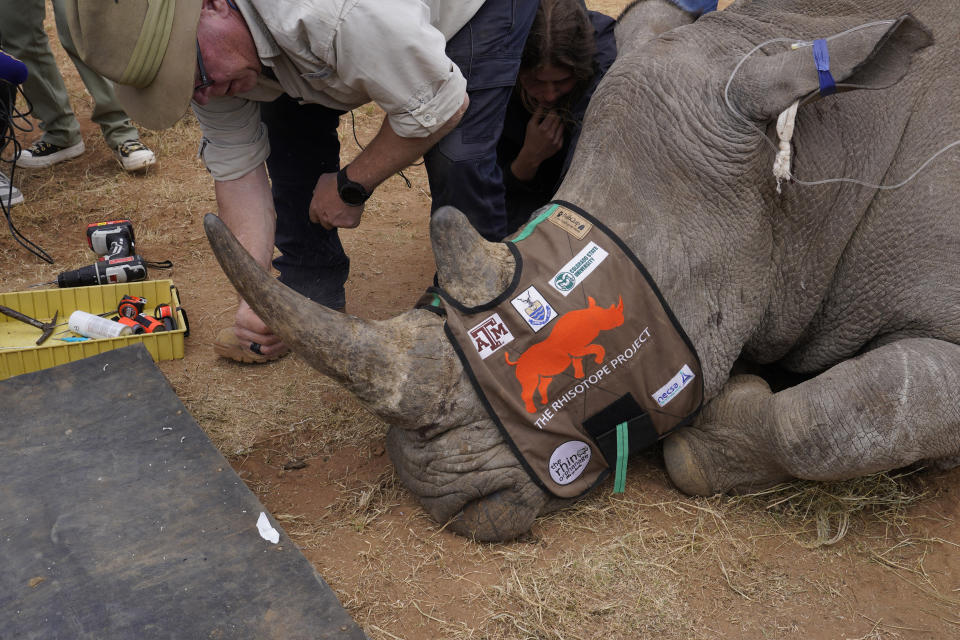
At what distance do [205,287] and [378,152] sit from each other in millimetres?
1909

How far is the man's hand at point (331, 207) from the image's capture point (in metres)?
3.40

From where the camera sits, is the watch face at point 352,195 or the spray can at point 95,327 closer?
the watch face at point 352,195

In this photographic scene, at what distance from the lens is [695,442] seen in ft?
9.83

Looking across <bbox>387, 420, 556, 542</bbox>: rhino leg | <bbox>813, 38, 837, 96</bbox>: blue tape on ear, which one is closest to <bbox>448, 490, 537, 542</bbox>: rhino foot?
<bbox>387, 420, 556, 542</bbox>: rhino leg

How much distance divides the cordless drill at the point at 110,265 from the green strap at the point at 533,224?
7.80 feet

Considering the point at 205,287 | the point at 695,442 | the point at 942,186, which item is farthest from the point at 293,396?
the point at 942,186

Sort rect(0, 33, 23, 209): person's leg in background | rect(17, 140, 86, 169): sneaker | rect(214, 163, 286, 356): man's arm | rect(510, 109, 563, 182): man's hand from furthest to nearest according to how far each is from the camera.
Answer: rect(17, 140, 86, 169): sneaker < rect(0, 33, 23, 209): person's leg in background < rect(510, 109, 563, 182): man's hand < rect(214, 163, 286, 356): man's arm

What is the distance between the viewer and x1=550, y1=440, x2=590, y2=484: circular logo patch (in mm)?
2648

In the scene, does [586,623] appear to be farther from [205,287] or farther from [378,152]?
[205,287]

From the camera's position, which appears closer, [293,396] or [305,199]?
[293,396]

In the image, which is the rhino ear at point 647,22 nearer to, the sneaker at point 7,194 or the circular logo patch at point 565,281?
the circular logo patch at point 565,281

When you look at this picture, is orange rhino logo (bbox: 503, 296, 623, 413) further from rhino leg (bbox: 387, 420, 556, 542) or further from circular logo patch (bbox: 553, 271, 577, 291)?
rhino leg (bbox: 387, 420, 556, 542)

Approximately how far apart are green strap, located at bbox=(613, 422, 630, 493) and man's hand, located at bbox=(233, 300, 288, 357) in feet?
5.60

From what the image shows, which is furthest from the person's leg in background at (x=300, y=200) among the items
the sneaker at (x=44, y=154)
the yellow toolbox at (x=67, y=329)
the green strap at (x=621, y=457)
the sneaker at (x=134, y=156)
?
the sneaker at (x=44, y=154)
